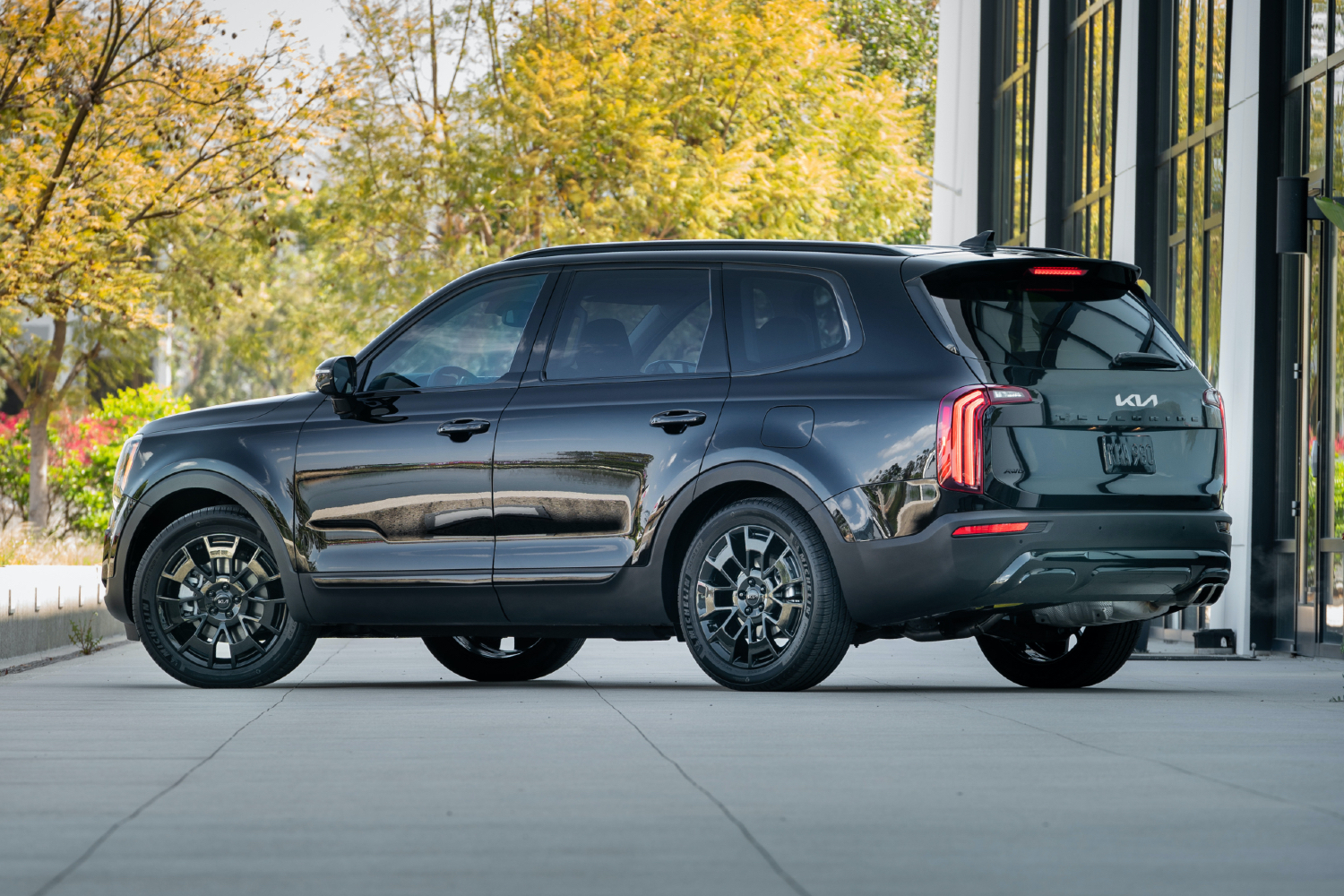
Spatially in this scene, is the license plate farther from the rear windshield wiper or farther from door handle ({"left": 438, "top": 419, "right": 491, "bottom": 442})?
door handle ({"left": 438, "top": 419, "right": 491, "bottom": 442})

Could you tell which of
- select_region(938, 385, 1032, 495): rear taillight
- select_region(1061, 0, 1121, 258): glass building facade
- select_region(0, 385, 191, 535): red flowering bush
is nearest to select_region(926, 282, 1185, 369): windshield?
select_region(938, 385, 1032, 495): rear taillight

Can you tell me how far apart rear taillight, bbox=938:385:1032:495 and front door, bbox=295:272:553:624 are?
2.11 meters

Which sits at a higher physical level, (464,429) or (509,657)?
(464,429)

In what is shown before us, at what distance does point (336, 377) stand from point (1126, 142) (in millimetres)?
10378

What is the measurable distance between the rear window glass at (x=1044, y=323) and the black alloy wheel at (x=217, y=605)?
134 inches

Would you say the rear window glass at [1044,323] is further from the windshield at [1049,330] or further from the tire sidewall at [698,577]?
the tire sidewall at [698,577]

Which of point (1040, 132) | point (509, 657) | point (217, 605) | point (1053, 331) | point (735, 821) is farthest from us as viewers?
point (1040, 132)

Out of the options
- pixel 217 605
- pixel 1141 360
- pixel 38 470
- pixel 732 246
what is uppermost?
pixel 732 246

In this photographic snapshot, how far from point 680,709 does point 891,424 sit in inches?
54.4

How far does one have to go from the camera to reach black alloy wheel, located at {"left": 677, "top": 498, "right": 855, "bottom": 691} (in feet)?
28.8

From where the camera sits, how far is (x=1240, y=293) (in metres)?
14.8

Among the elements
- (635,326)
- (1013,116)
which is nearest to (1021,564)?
(635,326)

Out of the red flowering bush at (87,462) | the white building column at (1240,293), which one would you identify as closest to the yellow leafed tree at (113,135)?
the red flowering bush at (87,462)

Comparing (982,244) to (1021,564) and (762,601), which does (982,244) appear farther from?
(762,601)
